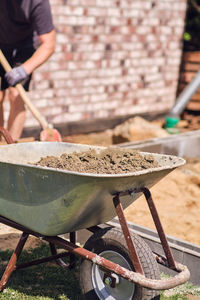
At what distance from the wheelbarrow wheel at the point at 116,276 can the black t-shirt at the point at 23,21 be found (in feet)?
7.23

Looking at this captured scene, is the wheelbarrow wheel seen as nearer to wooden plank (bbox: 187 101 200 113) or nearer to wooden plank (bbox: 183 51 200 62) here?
wooden plank (bbox: 187 101 200 113)

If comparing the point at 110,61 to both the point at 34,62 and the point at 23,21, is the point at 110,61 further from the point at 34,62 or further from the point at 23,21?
the point at 34,62

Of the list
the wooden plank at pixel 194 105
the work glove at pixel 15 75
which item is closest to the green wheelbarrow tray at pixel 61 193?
the work glove at pixel 15 75

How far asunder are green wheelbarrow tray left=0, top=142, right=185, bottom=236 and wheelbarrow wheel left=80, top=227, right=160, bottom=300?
0.13 meters

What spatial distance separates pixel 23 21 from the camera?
471 centimetres

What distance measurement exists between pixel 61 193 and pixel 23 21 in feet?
8.32

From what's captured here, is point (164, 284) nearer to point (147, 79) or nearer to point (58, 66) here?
point (58, 66)

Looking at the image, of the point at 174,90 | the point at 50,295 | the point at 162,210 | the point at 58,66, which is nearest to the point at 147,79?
the point at 174,90

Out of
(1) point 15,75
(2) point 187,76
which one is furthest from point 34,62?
(2) point 187,76

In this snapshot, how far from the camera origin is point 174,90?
29.2 feet

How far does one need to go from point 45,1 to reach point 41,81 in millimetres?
→ 2299

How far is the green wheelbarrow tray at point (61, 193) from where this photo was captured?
261cm

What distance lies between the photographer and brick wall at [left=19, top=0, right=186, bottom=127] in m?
6.80

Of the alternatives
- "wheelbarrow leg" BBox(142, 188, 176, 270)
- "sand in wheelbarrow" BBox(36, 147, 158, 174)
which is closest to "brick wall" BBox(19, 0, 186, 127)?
"sand in wheelbarrow" BBox(36, 147, 158, 174)
